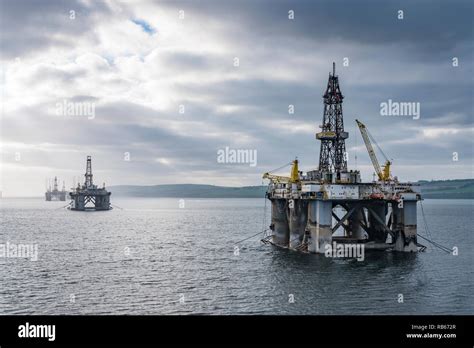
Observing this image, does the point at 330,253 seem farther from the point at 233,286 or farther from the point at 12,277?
the point at 12,277

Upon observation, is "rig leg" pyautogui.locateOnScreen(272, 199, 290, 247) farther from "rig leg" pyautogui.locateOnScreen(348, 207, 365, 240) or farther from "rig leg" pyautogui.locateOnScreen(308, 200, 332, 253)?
"rig leg" pyautogui.locateOnScreen(308, 200, 332, 253)

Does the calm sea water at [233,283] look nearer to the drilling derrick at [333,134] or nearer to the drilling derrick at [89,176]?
the drilling derrick at [333,134]

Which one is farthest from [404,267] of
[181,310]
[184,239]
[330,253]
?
[184,239]

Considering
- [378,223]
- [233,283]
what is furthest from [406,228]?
[233,283]

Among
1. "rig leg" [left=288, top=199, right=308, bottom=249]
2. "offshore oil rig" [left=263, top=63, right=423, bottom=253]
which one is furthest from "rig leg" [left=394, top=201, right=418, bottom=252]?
"rig leg" [left=288, top=199, right=308, bottom=249]
